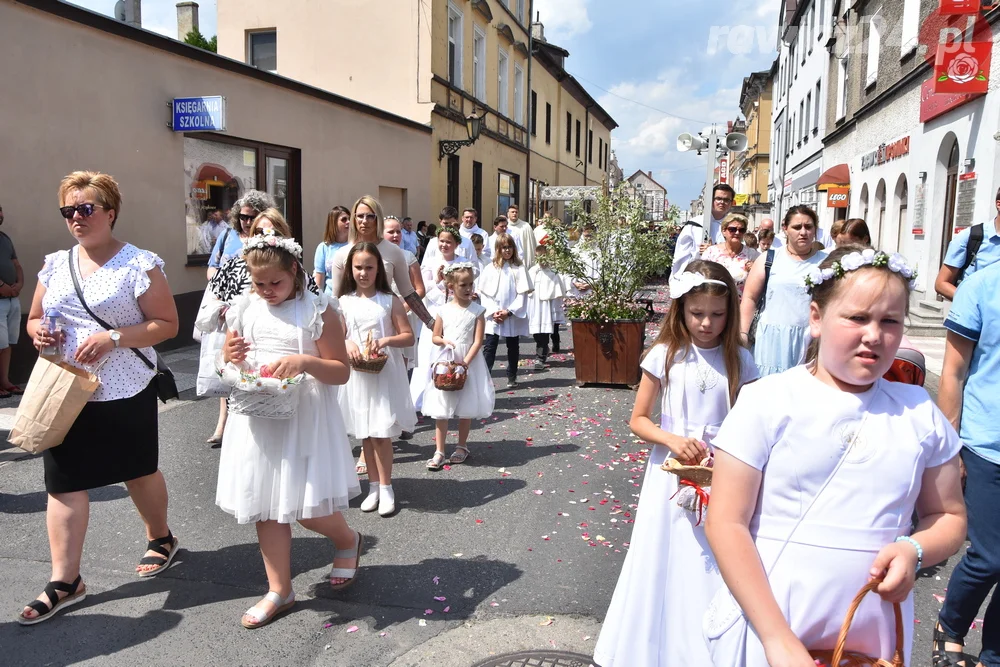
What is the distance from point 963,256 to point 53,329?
510 cm

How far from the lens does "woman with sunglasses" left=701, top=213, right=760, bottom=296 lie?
707 cm

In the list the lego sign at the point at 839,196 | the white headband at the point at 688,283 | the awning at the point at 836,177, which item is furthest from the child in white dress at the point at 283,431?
the awning at the point at 836,177

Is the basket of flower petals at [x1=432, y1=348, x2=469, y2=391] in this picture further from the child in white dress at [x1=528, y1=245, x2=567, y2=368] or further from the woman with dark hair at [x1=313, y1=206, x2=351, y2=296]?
the child in white dress at [x1=528, y1=245, x2=567, y2=368]

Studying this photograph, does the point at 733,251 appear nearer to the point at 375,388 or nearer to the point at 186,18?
the point at 375,388

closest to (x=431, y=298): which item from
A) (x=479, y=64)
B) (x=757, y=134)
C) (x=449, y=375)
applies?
(x=449, y=375)

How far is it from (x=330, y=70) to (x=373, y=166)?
4.30 metres

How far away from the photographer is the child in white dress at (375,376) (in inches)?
189

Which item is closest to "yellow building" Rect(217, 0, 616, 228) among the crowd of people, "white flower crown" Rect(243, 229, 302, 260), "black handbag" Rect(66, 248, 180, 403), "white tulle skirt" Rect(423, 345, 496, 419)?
"white tulle skirt" Rect(423, 345, 496, 419)

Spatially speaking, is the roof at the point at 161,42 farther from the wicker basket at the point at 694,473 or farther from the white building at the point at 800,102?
the white building at the point at 800,102

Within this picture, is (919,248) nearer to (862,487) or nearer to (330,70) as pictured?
(330,70)

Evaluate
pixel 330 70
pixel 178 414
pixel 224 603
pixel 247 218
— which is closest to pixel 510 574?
pixel 224 603

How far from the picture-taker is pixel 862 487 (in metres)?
1.70

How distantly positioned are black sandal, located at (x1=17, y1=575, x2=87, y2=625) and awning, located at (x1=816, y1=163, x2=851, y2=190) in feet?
76.0

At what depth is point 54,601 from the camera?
11.5 ft
